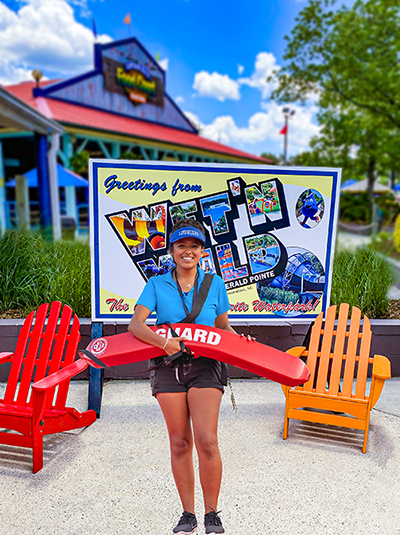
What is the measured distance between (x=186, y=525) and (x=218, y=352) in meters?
1.02

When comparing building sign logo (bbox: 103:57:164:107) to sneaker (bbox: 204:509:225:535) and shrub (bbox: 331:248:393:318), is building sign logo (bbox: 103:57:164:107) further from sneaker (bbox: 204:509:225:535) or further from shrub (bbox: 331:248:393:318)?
sneaker (bbox: 204:509:225:535)

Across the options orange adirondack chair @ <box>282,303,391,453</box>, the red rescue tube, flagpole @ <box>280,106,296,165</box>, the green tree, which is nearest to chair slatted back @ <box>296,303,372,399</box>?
orange adirondack chair @ <box>282,303,391,453</box>

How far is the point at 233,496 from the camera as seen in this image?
275cm

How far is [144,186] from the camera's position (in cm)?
377

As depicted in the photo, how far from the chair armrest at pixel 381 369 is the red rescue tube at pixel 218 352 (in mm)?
1225

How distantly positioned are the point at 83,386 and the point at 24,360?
→ 1.17 metres

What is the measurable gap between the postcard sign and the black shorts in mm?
1621

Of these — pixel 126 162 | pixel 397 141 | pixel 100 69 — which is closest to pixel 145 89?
pixel 100 69

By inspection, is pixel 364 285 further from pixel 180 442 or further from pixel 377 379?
pixel 180 442

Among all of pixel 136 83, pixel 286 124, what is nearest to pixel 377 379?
pixel 136 83

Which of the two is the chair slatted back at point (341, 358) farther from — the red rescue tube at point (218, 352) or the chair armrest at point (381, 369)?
the red rescue tube at point (218, 352)

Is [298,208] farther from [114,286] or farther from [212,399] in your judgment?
[212,399]

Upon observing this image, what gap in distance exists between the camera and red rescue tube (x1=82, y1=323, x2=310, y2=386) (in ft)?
7.50

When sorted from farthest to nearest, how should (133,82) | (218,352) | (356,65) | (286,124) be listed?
(286,124), (133,82), (356,65), (218,352)
